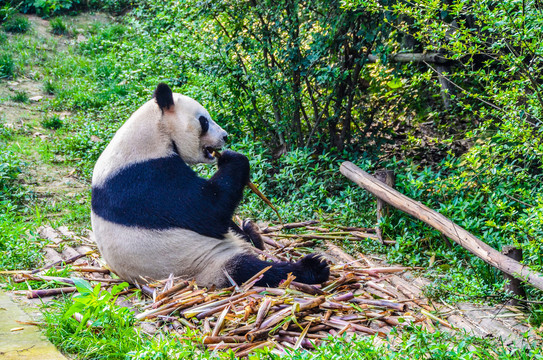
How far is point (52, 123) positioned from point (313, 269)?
5.99 metres

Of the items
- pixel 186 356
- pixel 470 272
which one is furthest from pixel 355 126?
pixel 186 356

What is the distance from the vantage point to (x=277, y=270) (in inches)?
159

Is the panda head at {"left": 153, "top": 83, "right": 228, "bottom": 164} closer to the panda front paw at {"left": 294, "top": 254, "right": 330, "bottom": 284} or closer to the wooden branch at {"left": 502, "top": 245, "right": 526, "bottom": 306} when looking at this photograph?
the panda front paw at {"left": 294, "top": 254, "right": 330, "bottom": 284}

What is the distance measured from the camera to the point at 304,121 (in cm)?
709

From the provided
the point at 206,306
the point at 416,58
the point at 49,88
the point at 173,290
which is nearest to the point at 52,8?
the point at 49,88

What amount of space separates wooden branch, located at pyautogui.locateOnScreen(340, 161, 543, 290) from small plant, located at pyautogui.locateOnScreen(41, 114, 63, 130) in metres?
5.08

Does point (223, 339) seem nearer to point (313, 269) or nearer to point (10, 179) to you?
point (313, 269)

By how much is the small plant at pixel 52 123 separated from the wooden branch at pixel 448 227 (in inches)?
200

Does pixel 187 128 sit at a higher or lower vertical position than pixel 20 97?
higher

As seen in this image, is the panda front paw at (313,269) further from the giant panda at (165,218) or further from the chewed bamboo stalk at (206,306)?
the chewed bamboo stalk at (206,306)

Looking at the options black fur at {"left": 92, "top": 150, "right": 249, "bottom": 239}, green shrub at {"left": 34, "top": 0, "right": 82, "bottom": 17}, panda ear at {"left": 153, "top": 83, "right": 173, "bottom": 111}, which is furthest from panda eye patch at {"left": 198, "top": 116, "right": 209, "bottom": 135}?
green shrub at {"left": 34, "top": 0, "right": 82, "bottom": 17}

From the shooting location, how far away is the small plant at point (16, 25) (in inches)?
436

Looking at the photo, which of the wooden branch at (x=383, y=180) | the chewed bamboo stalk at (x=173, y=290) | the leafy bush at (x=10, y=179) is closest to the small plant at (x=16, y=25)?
the leafy bush at (x=10, y=179)

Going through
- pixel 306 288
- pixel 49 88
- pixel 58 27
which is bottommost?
pixel 306 288
